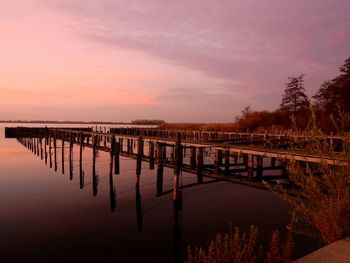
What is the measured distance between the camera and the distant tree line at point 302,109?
4269 cm

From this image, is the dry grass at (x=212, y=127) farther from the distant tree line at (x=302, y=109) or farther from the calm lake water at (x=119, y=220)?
the calm lake water at (x=119, y=220)

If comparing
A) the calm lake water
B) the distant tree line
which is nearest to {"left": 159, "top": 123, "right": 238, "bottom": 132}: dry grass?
the distant tree line

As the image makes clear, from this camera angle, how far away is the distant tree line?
42.7m

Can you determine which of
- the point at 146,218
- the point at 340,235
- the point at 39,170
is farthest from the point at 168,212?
the point at 39,170

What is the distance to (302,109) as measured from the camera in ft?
225

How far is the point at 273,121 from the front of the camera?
6050 centimetres

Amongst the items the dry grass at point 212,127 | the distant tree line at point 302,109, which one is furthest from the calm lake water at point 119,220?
the dry grass at point 212,127

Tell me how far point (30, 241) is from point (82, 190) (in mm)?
9781

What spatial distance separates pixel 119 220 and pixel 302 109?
61464 millimetres

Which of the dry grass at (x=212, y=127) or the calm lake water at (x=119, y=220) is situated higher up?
the dry grass at (x=212, y=127)

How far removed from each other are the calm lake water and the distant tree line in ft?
31.7

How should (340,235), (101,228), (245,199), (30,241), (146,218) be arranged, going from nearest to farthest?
(340,235), (30,241), (101,228), (146,218), (245,199)

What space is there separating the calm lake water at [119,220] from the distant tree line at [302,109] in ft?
31.7

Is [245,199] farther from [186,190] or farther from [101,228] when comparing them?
[101,228]
